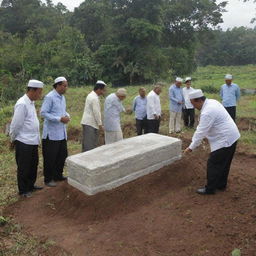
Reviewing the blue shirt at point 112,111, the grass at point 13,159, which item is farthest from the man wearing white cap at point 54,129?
the blue shirt at point 112,111

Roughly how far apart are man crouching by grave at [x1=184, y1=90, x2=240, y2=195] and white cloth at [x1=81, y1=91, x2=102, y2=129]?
77.3 inches

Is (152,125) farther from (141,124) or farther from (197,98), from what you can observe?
(197,98)

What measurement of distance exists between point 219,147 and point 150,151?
115 cm

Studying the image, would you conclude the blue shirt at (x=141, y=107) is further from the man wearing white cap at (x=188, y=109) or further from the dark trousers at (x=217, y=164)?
the dark trousers at (x=217, y=164)

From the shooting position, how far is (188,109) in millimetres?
9438

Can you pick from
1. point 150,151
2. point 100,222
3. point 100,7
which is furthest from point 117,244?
point 100,7

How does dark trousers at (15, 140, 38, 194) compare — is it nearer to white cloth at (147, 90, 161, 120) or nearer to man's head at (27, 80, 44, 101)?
man's head at (27, 80, 44, 101)

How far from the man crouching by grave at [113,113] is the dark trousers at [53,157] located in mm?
1040

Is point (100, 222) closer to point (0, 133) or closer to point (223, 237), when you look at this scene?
point (223, 237)

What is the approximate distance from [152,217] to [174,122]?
16.5 feet

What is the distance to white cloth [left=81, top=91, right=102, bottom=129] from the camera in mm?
6008

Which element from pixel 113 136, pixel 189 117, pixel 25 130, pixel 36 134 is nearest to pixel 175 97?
pixel 189 117

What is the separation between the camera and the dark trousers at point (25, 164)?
5.11 meters

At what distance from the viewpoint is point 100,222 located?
175 inches
